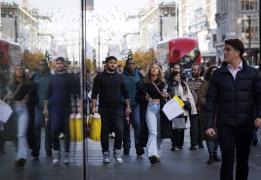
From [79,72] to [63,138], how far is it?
72 centimetres

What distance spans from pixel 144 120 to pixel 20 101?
4.70 metres

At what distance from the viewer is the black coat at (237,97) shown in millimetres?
6305

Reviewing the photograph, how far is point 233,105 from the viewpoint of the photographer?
631 centimetres

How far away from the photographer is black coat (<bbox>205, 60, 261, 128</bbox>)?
6305mm

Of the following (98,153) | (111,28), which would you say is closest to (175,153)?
(98,153)

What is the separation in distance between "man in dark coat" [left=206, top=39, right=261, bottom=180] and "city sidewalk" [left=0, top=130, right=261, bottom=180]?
154 centimetres

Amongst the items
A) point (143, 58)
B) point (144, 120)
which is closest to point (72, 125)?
point (144, 120)

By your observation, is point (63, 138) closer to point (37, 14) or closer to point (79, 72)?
point (79, 72)

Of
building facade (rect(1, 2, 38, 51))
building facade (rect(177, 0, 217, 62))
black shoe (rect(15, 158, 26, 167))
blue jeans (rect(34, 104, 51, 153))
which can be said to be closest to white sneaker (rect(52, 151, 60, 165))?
blue jeans (rect(34, 104, 51, 153))

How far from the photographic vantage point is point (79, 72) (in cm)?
612

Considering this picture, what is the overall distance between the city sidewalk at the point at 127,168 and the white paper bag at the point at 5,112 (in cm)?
23

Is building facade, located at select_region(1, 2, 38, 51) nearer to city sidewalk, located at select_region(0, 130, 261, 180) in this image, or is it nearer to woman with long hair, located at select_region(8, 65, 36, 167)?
woman with long hair, located at select_region(8, 65, 36, 167)

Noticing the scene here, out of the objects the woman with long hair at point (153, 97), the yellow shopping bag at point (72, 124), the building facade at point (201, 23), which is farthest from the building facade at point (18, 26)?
the building facade at point (201, 23)

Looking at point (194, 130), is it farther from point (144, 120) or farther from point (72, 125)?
point (72, 125)
